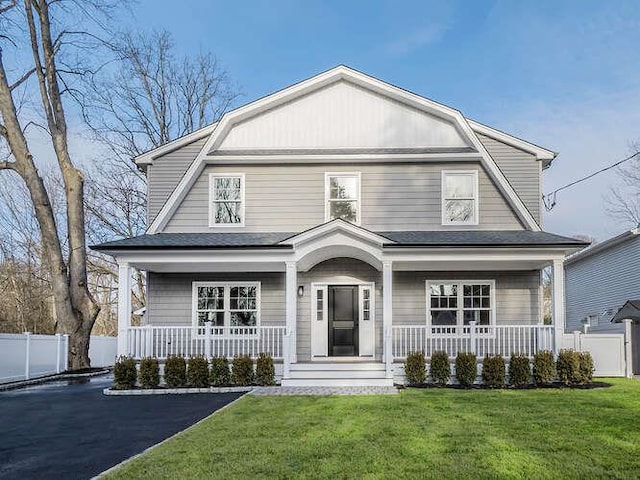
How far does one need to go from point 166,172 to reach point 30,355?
6058 mm

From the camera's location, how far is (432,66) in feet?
78.2

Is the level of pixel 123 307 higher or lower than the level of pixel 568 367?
higher

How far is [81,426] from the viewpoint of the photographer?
9.09 meters

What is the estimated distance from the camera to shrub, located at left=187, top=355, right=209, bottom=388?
1344cm

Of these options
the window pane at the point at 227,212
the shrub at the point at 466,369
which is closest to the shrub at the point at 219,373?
the window pane at the point at 227,212

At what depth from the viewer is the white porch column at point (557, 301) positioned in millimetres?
13820

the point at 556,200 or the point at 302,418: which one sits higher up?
the point at 556,200

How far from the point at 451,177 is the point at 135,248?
8.10 metres

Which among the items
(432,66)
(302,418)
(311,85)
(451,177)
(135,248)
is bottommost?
(302,418)

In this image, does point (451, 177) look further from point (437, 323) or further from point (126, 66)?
point (126, 66)

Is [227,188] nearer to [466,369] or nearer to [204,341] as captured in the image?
[204,341]

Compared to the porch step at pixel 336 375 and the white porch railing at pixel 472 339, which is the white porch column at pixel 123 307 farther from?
the white porch railing at pixel 472 339

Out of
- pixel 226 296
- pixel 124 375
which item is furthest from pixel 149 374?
pixel 226 296

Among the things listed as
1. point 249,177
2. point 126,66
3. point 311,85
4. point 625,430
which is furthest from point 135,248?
point 126,66
